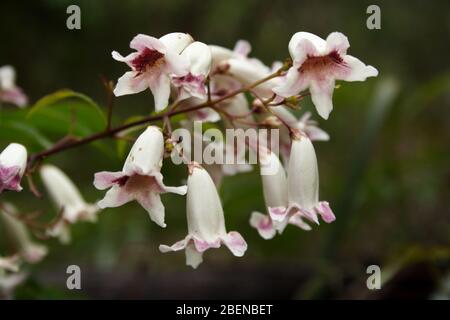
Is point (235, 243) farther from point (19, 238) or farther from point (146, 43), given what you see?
point (19, 238)

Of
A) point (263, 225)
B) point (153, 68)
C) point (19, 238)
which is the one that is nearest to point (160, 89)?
point (153, 68)

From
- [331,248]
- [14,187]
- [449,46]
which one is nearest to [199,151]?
[14,187]

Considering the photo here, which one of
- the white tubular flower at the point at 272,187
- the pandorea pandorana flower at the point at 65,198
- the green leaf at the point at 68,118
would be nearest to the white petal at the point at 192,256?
the white tubular flower at the point at 272,187

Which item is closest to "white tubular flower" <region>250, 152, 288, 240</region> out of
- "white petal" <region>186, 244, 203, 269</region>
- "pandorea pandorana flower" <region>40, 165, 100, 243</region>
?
"white petal" <region>186, 244, 203, 269</region>

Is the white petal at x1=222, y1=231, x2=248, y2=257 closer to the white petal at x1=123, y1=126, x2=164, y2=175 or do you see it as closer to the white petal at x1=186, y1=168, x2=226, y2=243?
the white petal at x1=186, y1=168, x2=226, y2=243

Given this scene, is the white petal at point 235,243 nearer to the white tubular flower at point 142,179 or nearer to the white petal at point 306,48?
the white tubular flower at point 142,179

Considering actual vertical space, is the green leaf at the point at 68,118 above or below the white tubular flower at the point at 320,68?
above

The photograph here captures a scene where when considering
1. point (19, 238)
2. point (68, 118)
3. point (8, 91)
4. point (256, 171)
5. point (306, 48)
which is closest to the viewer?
point (306, 48)
